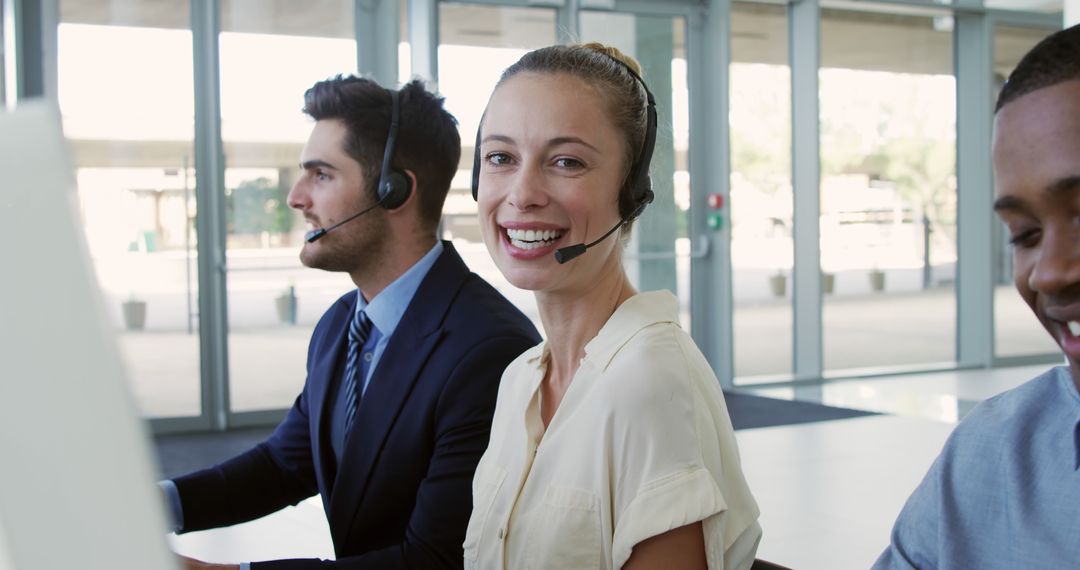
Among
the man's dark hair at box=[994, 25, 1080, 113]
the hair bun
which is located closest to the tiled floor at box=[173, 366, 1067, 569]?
the hair bun

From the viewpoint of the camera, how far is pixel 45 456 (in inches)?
13.5

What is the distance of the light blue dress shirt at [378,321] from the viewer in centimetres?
174

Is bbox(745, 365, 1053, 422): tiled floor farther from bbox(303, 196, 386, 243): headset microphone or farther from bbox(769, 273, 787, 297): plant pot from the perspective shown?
bbox(303, 196, 386, 243): headset microphone

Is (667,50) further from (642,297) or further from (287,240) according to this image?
(642,297)

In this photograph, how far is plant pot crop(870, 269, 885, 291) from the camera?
8.31 meters

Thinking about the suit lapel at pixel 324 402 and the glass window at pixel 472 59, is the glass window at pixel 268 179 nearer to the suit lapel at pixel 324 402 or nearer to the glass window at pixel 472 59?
the glass window at pixel 472 59

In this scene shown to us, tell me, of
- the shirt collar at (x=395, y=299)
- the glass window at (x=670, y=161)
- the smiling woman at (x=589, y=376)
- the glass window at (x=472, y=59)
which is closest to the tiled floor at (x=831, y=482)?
the shirt collar at (x=395, y=299)

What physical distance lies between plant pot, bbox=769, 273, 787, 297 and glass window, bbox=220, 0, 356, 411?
324 centimetres

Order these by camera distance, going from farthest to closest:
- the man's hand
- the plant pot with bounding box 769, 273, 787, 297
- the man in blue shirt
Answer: the plant pot with bounding box 769, 273, 787, 297 < the man's hand < the man in blue shirt

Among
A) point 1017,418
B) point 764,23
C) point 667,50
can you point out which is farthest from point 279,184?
point 1017,418

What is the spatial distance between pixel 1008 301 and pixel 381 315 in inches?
301

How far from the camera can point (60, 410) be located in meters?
0.35

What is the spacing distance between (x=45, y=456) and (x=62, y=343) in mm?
38

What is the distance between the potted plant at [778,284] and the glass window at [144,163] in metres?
4.11
